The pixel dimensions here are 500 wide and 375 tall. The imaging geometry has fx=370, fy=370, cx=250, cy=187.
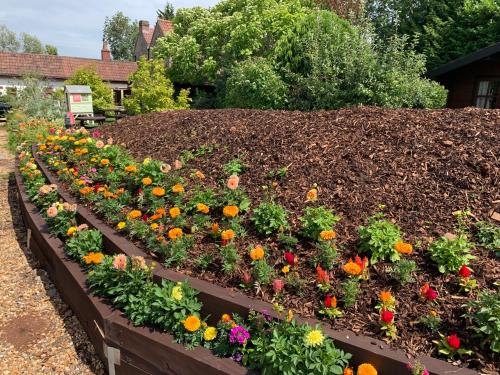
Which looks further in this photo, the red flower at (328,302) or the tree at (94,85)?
the tree at (94,85)

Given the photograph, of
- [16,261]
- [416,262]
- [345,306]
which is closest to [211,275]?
[345,306]

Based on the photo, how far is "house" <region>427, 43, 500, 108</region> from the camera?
34.0ft

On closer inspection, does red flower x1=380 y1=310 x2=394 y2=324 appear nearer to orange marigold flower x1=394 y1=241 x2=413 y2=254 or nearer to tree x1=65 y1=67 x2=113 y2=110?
orange marigold flower x1=394 y1=241 x2=413 y2=254

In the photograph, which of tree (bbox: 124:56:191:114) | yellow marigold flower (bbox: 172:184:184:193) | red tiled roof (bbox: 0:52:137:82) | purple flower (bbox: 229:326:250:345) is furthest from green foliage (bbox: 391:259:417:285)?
red tiled roof (bbox: 0:52:137:82)

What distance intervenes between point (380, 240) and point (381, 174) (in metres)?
0.94

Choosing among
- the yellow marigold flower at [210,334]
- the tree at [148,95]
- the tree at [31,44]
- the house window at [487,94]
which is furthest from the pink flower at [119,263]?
the tree at [31,44]

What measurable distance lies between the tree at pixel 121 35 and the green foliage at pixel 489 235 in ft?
243

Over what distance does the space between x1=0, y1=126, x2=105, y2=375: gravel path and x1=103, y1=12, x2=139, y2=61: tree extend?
71.8 metres

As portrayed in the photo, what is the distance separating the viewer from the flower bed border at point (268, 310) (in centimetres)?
164

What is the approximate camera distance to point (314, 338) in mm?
1719

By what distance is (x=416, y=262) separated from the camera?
7.26 feet

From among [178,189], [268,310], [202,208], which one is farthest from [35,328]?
[268,310]

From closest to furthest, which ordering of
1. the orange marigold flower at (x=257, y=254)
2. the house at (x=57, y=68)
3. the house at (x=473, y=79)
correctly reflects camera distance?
the orange marigold flower at (x=257, y=254) → the house at (x=473, y=79) → the house at (x=57, y=68)

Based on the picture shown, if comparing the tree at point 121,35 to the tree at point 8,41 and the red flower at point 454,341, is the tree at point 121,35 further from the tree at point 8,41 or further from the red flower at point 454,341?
the red flower at point 454,341
